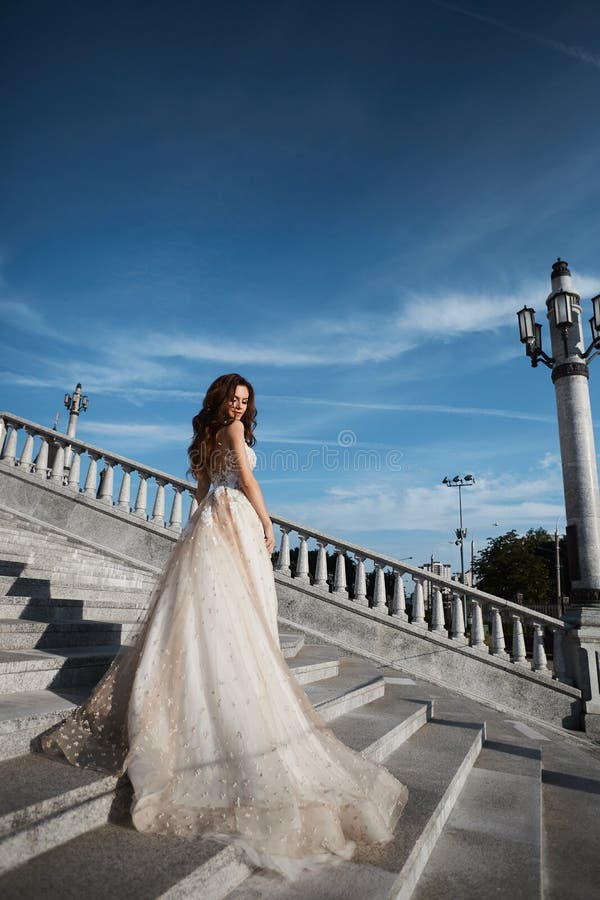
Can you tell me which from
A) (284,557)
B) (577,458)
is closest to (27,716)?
(284,557)

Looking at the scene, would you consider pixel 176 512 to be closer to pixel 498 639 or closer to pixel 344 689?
pixel 344 689

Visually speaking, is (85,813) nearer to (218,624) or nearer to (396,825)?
Result: (218,624)

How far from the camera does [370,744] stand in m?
3.73

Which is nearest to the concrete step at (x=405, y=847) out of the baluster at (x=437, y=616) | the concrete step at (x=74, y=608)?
the concrete step at (x=74, y=608)

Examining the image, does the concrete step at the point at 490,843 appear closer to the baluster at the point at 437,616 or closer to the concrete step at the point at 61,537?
the baluster at the point at 437,616

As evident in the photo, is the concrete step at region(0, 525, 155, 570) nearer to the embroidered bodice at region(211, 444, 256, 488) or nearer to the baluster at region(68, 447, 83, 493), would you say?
the baluster at region(68, 447, 83, 493)

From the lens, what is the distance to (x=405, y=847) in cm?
246

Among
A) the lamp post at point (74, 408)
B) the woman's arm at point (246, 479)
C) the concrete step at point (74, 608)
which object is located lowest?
the concrete step at point (74, 608)

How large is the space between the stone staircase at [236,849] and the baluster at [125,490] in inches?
86.7

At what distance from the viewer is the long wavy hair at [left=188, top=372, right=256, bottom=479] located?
3.55 metres

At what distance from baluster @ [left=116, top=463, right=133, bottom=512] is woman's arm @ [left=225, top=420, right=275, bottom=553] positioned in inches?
257

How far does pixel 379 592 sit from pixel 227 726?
19.8 feet

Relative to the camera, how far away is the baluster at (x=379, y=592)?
323 inches

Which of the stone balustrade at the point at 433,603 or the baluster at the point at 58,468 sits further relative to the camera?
the baluster at the point at 58,468
